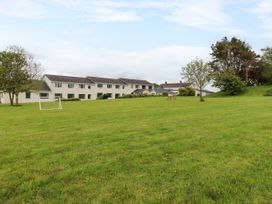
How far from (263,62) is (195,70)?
104 feet

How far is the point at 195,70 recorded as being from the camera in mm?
38281

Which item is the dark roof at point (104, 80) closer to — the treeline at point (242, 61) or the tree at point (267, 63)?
the treeline at point (242, 61)

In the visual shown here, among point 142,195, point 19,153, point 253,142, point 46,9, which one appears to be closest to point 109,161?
point 142,195

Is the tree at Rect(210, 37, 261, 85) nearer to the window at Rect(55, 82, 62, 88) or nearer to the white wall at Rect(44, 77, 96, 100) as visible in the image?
the white wall at Rect(44, 77, 96, 100)

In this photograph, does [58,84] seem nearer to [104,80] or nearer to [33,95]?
[33,95]

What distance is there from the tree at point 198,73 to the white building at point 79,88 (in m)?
34.5

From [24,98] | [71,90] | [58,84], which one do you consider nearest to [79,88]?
[71,90]

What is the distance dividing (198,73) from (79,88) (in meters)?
42.7

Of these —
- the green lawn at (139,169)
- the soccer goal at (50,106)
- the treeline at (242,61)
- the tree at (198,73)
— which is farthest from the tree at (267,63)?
the green lawn at (139,169)

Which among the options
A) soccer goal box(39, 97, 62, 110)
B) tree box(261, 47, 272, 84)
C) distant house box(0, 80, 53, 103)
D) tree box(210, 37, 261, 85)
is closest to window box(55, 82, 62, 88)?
distant house box(0, 80, 53, 103)

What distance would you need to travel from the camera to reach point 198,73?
3831cm

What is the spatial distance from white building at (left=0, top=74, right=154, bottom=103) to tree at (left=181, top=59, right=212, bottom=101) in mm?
34512

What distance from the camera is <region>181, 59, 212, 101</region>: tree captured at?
125ft

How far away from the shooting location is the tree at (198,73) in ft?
125
